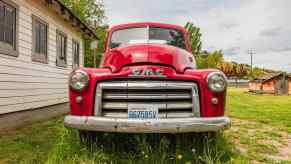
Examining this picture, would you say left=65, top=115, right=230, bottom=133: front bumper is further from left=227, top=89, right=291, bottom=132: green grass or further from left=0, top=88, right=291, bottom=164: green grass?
left=227, top=89, right=291, bottom=132: green grass

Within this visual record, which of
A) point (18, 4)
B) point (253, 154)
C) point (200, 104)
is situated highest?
point (18, 4)

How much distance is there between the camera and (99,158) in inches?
124

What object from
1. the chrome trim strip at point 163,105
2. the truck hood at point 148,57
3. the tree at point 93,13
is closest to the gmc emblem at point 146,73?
the truck hood at point 148,57

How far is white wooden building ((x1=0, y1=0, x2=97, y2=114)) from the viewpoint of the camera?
5480 millimetres

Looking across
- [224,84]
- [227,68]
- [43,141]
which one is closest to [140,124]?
[224,84]

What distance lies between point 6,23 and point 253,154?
528 cm

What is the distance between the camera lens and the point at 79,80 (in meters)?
3.15

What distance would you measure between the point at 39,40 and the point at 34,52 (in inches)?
23.1

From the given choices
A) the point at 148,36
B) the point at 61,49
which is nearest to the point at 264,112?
the point at 148,36

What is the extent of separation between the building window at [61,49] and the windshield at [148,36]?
454 centimetres

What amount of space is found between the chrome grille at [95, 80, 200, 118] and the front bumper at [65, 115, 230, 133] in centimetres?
14

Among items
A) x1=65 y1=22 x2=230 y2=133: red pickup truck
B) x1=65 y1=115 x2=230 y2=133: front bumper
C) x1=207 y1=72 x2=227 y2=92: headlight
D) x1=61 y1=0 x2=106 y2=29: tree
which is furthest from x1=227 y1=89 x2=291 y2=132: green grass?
x1=61 y1=0 x2=106 y2=29: tree

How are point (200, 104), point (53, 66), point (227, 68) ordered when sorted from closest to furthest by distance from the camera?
point (200, 104), point (53, 66), point (227, 68)

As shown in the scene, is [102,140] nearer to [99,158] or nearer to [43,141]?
[99,158]
